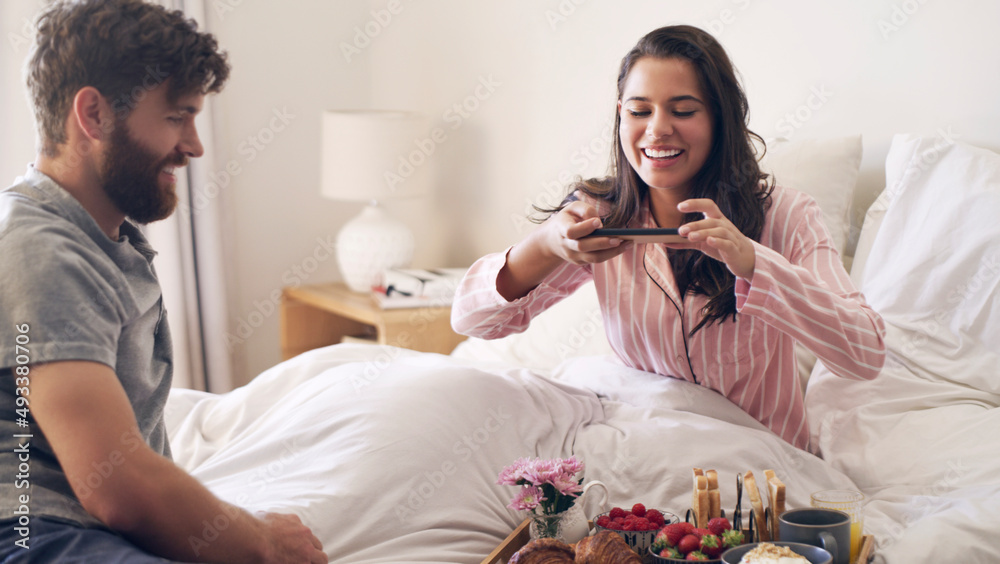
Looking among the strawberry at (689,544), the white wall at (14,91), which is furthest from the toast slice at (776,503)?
the white wall at (14,91)

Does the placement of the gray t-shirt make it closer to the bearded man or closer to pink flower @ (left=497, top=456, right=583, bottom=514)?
the bearded man

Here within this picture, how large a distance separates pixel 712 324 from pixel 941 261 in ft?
1.55

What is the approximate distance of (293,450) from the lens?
118 centimetres

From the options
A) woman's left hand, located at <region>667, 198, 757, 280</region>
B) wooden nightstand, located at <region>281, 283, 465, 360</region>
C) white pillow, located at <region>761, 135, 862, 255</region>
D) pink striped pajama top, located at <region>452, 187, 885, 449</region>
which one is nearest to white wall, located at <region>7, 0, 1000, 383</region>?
white pillow, located at <region>761, 135, 862, 255</region>

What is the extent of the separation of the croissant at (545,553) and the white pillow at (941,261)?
2.77 ft

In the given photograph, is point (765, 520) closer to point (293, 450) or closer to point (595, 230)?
point (595, 230)

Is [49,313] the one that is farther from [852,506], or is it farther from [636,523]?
[852,506]

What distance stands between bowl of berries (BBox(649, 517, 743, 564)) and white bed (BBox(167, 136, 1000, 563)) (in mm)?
204

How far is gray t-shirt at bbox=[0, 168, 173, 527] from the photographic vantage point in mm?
764

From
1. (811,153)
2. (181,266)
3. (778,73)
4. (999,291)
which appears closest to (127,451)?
(999,291)

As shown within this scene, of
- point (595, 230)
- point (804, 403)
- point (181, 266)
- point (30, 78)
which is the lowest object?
point (181, 266)

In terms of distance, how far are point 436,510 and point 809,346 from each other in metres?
0.58

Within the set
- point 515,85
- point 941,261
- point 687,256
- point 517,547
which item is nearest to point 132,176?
point 517,547

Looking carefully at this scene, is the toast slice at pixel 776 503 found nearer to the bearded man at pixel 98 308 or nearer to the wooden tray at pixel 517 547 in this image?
the wooden tray at pixel 517 547
